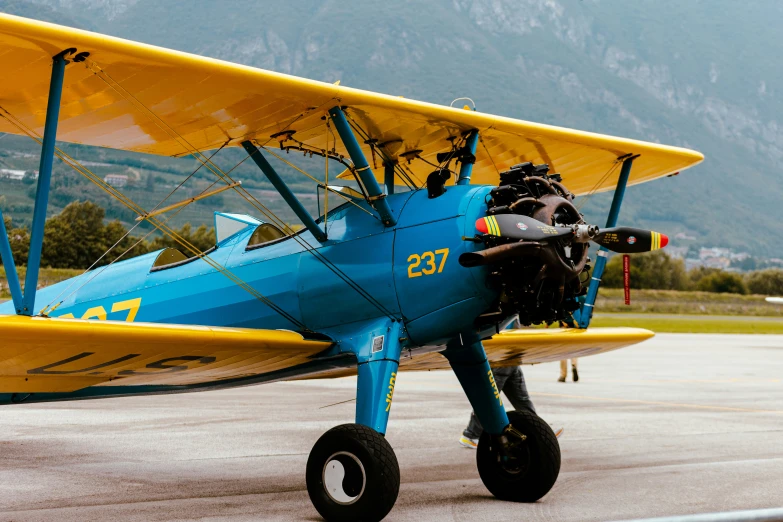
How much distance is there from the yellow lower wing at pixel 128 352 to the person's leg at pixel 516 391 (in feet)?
9.31

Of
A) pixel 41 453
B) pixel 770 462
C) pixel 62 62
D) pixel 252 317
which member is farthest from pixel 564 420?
pixel 62 62

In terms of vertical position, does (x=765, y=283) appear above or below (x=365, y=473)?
below

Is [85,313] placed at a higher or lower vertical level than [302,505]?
higher

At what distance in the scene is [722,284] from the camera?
98562mm

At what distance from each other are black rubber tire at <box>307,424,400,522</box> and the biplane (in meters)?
0.01

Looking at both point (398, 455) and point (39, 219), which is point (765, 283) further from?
point (39, 219)

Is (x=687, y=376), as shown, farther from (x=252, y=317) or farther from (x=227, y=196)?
(x=227, y=196)

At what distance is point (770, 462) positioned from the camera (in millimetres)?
8094

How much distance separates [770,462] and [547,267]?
12.5 ft

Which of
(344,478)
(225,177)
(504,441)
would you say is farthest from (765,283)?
(344,478)

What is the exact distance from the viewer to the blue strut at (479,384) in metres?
6.70

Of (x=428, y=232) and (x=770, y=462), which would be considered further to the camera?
(x=770, y=462)

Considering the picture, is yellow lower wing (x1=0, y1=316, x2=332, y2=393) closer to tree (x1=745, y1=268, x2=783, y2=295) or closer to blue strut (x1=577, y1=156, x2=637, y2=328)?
blue strut (x1=577, y1=156, x2=637, y2=328)

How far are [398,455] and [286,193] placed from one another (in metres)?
2.76
